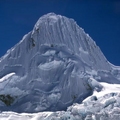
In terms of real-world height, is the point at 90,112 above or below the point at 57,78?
below

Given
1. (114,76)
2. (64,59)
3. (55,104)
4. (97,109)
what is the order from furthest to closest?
(114,76)
(64,59)
(55,104)
(97,109)

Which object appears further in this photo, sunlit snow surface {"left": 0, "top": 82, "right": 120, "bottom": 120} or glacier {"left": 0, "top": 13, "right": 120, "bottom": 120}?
glacier {"left": 0, "top": 13, "right": 120, "bottom": 120}

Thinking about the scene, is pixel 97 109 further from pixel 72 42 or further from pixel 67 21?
pixel 67 21

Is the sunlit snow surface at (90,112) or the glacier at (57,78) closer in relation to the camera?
the sunlit snow surface at (90,112)

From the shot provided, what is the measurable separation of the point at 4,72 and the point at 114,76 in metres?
12.8

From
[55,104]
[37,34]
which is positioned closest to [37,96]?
[55,104]

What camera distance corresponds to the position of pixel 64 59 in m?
38.0

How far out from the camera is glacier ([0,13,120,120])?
1298 inches

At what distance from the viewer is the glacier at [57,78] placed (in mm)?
32969

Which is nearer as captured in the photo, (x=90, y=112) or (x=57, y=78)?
(x=90, y=112)

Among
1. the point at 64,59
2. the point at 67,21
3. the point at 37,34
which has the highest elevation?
the point at 67,21

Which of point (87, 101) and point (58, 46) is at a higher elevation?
point (58, 46)

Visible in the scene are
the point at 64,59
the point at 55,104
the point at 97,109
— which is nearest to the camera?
the point at 97,109

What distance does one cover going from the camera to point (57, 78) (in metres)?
37.2
